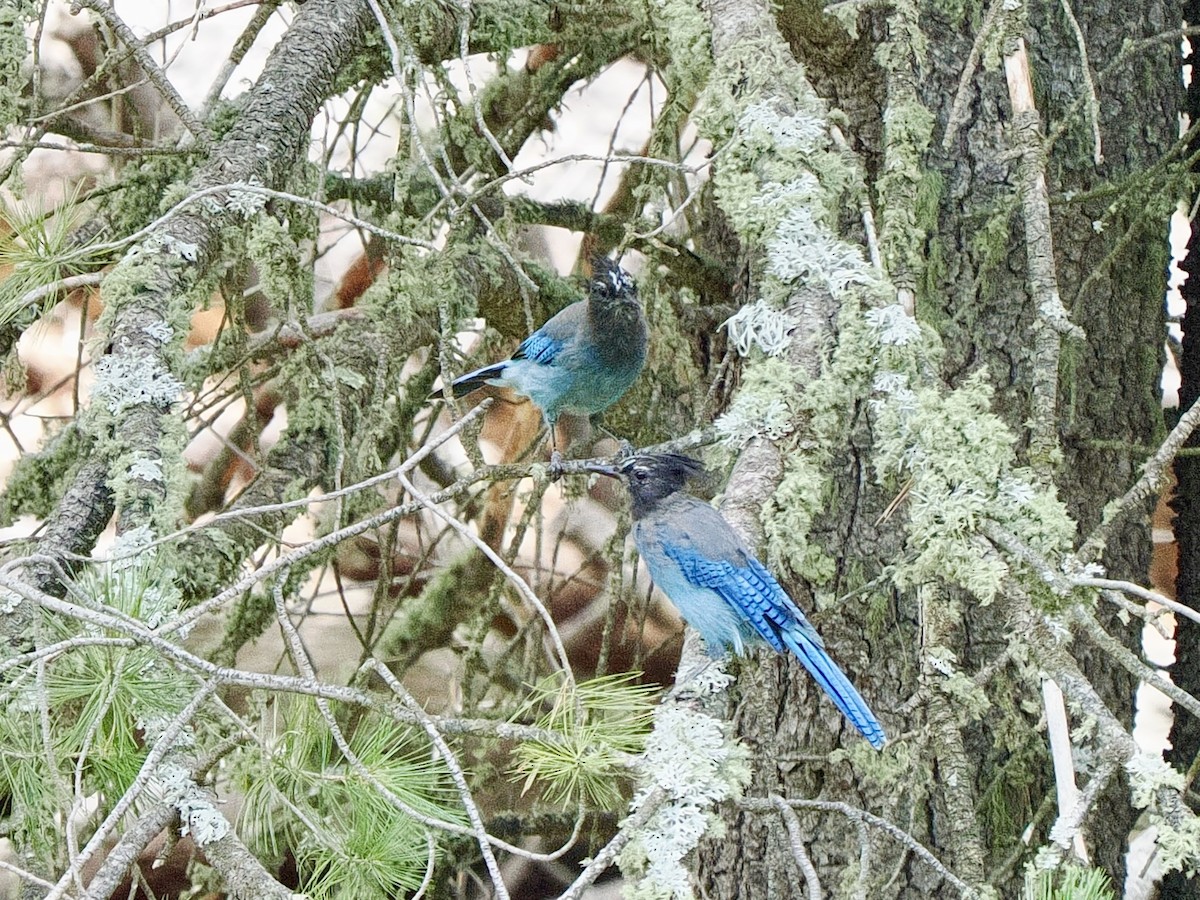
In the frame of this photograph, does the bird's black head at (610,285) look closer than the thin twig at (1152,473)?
No

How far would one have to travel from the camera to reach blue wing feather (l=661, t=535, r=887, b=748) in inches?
92.1

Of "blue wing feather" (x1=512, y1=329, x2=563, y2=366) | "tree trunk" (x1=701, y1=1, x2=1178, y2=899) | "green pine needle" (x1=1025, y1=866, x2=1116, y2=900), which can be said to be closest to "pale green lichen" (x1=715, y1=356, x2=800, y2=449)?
"green pine needle" (x1=1025, y1=866, x2=1116, y2=900)

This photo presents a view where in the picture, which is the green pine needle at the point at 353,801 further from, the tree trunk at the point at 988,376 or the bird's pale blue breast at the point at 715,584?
the tree trunk at the point at 988,376

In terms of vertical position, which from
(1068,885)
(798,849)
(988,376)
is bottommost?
(798,849)

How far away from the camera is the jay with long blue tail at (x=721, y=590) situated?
2.30m

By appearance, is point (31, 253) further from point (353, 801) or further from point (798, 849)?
point (798, 849)

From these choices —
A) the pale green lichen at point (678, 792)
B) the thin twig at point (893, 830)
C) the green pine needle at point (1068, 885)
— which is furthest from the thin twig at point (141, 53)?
the green pine needle at point (1068, 885)

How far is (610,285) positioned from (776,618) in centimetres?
111

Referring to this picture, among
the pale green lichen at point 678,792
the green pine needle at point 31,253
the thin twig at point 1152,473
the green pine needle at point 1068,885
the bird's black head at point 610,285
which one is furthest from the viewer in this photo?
the bird's black head at point 610,285

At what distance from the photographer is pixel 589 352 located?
326 centimetres

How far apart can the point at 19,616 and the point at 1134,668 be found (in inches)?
57.5

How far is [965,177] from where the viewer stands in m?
3.21

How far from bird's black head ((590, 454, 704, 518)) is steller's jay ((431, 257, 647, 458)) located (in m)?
0.50

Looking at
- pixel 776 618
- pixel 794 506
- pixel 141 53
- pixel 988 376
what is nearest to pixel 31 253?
pixel 141 53
